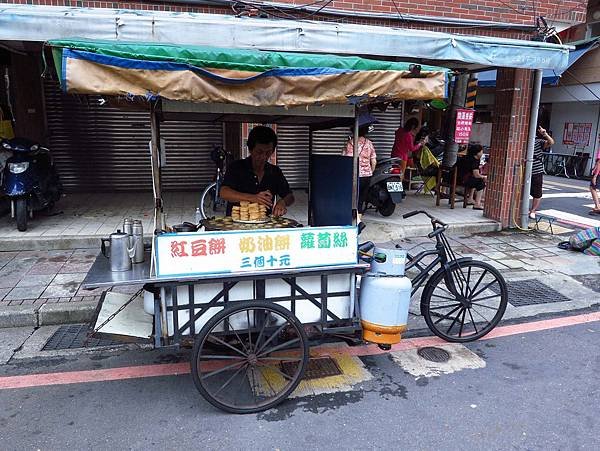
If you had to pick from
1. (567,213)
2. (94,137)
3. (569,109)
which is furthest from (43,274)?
(569,109)

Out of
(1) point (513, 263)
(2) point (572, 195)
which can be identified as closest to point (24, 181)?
(1) point (513, 263)

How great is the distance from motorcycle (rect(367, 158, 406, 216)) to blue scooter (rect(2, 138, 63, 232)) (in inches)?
208

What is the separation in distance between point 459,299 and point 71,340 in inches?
137

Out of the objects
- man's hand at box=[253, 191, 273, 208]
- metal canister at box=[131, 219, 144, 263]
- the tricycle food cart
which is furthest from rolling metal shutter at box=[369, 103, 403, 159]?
metal canister at box=[131, 219, 144, 263]

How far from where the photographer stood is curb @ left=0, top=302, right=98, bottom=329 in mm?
4465

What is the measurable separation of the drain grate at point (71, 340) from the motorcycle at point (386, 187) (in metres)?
5.41

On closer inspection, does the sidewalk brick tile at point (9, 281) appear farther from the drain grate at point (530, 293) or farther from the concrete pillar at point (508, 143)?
the concrete pillar at point (508, 143)

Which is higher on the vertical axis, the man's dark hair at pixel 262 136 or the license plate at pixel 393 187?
the man's dark hair at pixel 262 136

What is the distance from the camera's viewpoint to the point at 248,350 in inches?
128

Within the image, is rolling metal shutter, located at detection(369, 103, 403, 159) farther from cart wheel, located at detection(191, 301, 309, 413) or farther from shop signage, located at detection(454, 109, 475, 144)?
cart wheel, located at detection(191, 301, 309, 413)

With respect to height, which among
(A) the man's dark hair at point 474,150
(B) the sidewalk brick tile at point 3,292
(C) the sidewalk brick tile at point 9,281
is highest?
(A) the man's dark hair at point 474,150

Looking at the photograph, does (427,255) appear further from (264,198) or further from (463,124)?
(463,124)

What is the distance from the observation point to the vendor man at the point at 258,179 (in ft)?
14.5

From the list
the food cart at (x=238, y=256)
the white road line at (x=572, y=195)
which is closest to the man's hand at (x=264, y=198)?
the food cart at (x=238, y=256)
